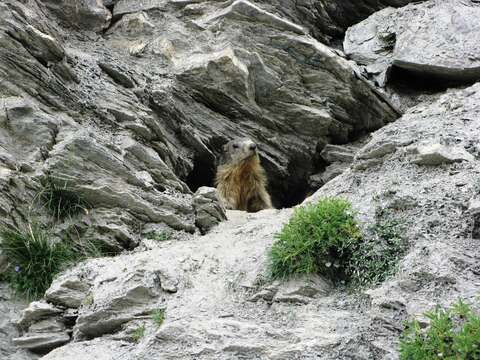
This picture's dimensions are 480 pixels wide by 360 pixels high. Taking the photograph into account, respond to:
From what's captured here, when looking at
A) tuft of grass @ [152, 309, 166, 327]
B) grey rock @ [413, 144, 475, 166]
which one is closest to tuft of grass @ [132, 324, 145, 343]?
tuft of grass @ [152, 309, 166, 327]

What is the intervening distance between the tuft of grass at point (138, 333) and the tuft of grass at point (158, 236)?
92.6 inches

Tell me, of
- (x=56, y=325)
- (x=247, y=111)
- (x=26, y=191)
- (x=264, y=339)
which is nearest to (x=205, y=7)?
(x=247, y=111)

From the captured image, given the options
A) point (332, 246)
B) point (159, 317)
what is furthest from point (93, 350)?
point (332, 246)

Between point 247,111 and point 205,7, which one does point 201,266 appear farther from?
point 205,7

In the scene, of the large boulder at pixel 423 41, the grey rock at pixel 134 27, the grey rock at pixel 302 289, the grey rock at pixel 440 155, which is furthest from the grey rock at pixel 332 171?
the grey rock at pixel 302 289

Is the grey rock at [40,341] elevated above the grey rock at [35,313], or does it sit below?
below

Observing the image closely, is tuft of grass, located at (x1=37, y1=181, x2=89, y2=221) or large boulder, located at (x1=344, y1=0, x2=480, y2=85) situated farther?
large boulder, located at (x1=344, y1=0, x2=480, y2=85)

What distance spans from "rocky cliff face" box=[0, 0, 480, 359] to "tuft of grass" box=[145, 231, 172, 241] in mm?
92

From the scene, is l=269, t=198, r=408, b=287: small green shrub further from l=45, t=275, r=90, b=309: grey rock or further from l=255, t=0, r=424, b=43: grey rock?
l=255, t=0, r=424, b=43: grey rock

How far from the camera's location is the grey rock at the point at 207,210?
873 centimetres

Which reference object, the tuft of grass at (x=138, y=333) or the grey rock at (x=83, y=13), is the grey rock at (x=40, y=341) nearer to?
the tuft of grass at (x=138, y=333)

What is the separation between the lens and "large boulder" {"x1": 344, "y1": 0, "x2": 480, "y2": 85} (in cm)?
1050

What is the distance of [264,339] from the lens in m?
5.15

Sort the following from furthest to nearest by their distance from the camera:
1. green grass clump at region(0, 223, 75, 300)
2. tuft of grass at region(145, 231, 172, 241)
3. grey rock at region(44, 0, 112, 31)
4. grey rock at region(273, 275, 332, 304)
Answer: grey rock at region(44, 0, 112, 31) → tuft of grass at region(145, 231, 172, 241) → green grass clump at region(0, 223, 75, 300) → grey rock at region(273, 275, 332, 304)
